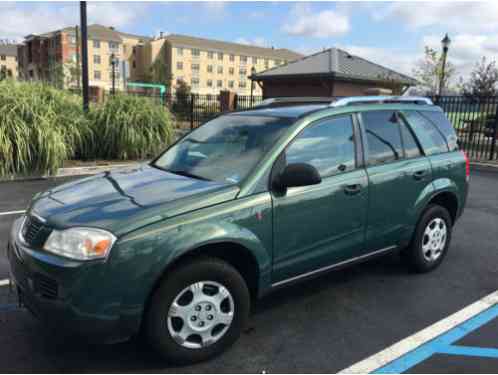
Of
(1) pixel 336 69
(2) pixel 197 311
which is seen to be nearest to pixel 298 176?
(2) pixel 197 311

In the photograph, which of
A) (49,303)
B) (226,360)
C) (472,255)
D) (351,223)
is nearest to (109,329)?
(49,303)

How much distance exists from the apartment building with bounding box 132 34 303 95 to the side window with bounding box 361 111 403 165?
90729 mm

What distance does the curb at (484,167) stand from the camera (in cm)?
1211

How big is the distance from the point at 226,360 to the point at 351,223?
149 cm

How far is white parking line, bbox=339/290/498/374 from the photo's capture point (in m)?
2.94

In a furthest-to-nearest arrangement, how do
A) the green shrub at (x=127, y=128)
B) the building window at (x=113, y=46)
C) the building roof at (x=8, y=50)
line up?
the building roof at (x=8, y=50) → the building window at (x=113, y=46) → the green shrub at (x=127, y=128)

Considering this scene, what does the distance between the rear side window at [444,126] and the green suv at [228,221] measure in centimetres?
19

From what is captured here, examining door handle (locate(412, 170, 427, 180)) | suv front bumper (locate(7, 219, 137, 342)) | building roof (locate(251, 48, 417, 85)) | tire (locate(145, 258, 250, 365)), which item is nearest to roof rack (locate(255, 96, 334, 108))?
door handle (locate(412, 170, 427, 180))

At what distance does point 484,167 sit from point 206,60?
94176 millimetres

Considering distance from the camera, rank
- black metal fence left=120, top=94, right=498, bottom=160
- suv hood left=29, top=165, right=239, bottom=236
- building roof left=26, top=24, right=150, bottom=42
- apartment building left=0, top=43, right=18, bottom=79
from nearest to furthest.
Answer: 1. suv hood left=29, top=165, right=239, bottom=236
2. black metal fence left=120, top=94, right=498, bottom=160
3. building roof left=26, top=24, right=150, bottom=42
4. apartment building left=0, top=43, right=18, bottom=79

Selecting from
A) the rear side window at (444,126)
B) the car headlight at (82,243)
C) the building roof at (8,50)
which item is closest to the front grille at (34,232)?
the car headlight at (82,243)

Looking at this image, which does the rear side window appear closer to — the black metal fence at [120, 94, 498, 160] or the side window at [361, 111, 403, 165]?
the side window at [361, 111, 403, 165]

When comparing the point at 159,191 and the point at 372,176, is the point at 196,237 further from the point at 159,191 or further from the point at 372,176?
the point at 372,176

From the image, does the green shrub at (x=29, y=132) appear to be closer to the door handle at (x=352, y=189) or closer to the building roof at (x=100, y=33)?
the door handle at (x=352, y=189)
